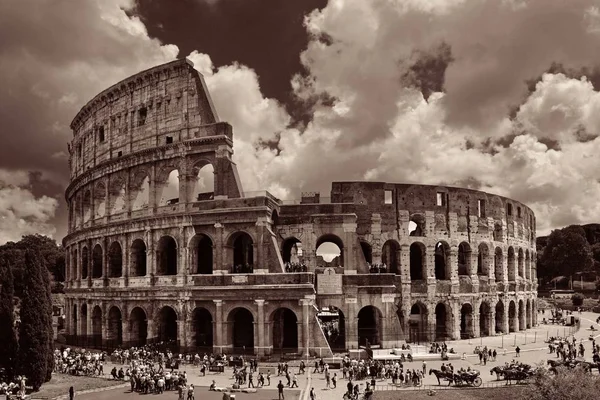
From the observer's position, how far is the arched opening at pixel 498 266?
46638 millimetres

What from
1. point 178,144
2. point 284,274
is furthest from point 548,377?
point 178,144

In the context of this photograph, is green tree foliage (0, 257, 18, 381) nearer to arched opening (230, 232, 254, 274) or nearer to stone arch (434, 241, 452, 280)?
arched opening (230, 232, 254, 274)

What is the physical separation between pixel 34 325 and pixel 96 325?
1483cm

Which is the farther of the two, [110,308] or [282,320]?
[110,308]

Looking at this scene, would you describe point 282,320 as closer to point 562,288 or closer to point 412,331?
point 412,331

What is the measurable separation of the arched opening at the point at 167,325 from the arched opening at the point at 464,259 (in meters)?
23.2

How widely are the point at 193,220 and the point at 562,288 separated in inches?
3005

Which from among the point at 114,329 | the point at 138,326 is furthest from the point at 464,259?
the point at 114,329

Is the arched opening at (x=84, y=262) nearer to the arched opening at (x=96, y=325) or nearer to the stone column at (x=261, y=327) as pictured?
the arched opening at (x=96, y=325)

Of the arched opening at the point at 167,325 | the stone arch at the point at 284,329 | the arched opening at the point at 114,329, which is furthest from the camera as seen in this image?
the arched opening at the point at 114,329

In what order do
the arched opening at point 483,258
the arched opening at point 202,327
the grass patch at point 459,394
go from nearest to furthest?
the grass patch at point 459,394 < the arched opening at point 202,327 < the arched opening at point 483,258

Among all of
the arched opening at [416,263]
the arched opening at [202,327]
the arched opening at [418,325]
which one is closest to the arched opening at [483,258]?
the arched opening at [416,263]

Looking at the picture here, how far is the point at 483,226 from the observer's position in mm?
44500

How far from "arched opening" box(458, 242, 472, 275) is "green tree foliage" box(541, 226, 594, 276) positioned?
43348mm
